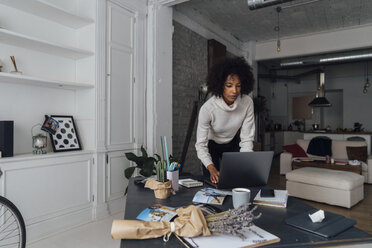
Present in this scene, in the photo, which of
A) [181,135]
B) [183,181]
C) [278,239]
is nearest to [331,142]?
[181,135]

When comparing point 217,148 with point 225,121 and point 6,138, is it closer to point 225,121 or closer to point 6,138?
point 225,121

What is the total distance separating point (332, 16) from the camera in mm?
5320

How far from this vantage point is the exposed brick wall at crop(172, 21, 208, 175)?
15.3ft

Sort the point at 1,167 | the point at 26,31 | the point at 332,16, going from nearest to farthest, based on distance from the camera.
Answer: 1. the point at 1,167
2. the point at 26,31
3. the point at 332,16

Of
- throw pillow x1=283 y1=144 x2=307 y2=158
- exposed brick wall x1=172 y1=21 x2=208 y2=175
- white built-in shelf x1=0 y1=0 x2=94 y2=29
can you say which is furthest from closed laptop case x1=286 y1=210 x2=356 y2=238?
throw pillow x1=283 y1=144 x2=307 y2=158

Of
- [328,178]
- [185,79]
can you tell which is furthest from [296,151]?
[185,79]

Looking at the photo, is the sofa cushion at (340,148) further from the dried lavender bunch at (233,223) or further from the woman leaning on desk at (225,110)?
the dried lavender bunch at (233,223)

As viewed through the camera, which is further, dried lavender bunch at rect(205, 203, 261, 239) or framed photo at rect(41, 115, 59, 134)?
framed photo at rect(41, 115, 59, 134)

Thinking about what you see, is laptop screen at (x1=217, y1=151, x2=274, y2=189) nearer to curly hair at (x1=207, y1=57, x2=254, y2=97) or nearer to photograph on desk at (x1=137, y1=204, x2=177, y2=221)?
photograph on desk at (x1=137, y1=204, x2=177, y2=221)

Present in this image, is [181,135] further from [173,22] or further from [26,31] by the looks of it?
[26,31]

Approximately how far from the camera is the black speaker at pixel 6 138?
7.93 feet

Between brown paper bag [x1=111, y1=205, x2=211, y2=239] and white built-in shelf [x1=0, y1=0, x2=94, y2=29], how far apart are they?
8.78 ft

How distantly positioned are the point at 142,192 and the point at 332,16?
565cm

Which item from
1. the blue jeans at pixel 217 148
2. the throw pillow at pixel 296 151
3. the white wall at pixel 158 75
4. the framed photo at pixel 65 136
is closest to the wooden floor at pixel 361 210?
the throw pillow at pixel 296 151
